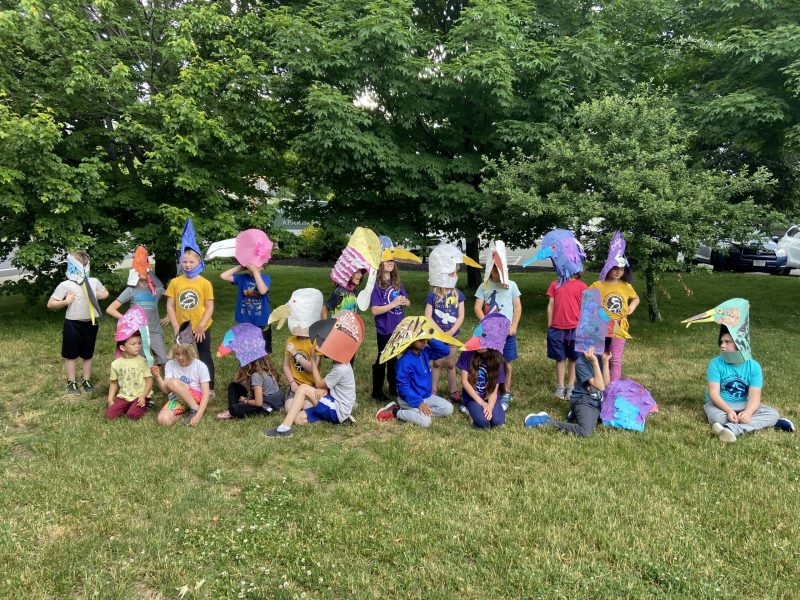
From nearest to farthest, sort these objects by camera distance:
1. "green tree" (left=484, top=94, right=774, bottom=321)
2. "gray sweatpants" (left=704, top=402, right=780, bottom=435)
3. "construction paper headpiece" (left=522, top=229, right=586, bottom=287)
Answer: "gray sweatpants" (left=704, top=402, right=780, bottom=435), "construction paper headpiece" (left=522, top=229, right=586, bottom=287), "green tree" (left=484, top=94, right=774, bottom=321)

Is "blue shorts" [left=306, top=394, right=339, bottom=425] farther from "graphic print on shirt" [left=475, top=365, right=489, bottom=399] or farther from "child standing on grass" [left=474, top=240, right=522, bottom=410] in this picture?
"child standing on grass" [left=474, top=240, right=522, bottom=410]

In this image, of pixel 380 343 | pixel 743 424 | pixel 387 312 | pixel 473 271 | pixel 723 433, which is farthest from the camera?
pixel 473 271

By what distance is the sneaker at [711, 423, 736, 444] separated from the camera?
192 inches

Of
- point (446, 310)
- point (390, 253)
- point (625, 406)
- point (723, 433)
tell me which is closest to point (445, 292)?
point (446, 310)

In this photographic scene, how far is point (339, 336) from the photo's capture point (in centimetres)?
536

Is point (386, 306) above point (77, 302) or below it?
above

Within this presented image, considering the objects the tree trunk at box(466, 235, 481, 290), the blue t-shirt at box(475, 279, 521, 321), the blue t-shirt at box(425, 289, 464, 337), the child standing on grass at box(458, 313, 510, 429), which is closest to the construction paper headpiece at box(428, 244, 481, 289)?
the blue t-shirt at box(425, 289, 464, 337)

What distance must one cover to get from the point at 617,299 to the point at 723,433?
70.0 inches

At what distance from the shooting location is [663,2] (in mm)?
11227

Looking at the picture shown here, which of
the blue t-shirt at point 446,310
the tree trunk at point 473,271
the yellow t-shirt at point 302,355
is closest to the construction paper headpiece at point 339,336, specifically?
the yellow t-shirt at point 302,355

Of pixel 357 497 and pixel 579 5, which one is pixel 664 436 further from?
pixel 579 5

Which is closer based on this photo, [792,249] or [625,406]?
[625,406]

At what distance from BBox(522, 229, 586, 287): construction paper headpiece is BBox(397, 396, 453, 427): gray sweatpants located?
210 cm

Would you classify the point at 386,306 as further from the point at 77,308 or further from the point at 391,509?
the point at 77,308
